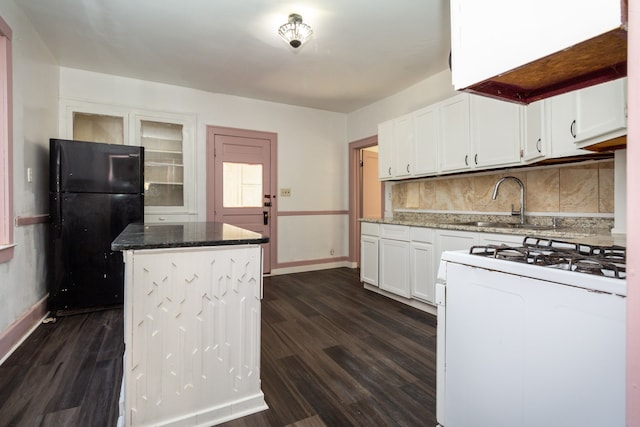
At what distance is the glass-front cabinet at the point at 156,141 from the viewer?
370 cm

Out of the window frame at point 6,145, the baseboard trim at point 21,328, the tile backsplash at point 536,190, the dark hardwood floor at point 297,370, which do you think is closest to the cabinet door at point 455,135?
the tile backsplash at point 536,190

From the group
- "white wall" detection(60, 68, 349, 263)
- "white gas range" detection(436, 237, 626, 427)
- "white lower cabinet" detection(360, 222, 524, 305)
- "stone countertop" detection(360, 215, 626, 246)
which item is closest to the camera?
"white gas range" detection(436, 237, 626, 427)

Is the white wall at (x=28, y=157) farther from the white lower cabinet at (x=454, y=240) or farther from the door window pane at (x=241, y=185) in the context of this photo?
the white lower cabinet at (x=454, y=240)

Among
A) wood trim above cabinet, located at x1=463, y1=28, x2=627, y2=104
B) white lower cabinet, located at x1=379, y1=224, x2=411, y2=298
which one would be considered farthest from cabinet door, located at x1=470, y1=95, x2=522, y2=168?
wood trim above cabinet, located at x1=463, y1=28, x2=627, y2=104

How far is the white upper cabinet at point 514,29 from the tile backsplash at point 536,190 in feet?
7.37

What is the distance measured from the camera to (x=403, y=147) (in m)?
3.70

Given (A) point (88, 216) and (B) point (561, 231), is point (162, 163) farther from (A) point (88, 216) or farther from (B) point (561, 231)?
(B) point (561, 231)

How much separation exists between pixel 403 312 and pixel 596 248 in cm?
215

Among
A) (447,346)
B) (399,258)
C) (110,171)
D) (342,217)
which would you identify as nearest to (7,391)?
(110,171)

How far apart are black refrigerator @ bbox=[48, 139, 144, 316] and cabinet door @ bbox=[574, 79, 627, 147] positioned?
3551 millimetres

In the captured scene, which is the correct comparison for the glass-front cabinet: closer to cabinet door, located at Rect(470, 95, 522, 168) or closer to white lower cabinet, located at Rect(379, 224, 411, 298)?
white lower cabinet, located at Rect(379, 224, 411, 298)

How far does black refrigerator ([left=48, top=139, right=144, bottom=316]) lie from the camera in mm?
2941

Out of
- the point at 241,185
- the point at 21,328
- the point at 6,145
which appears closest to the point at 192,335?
the point at 21,328

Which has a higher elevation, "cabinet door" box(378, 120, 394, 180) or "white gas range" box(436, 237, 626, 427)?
"cabinet door" box(378, 120, 394, 180)
